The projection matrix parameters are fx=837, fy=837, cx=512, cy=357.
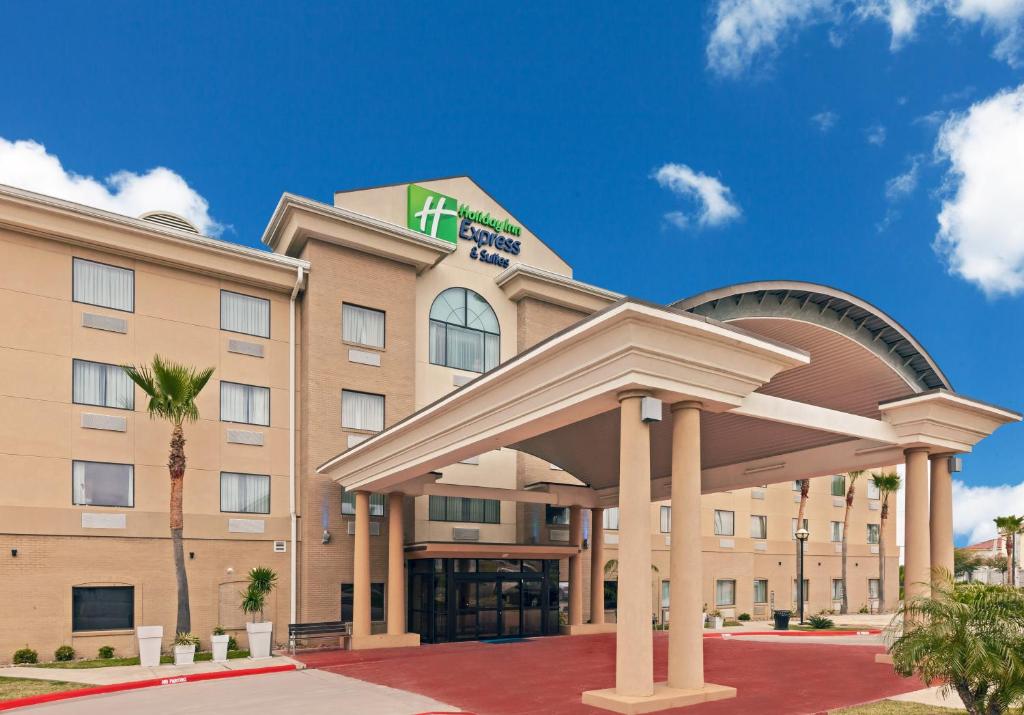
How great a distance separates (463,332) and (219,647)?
51.0ft

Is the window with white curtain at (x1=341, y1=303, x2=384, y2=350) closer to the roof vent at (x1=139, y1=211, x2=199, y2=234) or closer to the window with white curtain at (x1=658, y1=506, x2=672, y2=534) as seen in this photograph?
the roof vent at (x1=139, y1=211, x2=199, y2=234)

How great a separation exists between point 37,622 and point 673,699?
19393 millimetres

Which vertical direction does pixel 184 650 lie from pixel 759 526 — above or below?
below

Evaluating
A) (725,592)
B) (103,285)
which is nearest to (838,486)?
(725,592)

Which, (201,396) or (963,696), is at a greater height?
(201,396)

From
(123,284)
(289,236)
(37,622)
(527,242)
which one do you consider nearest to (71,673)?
(37,622)

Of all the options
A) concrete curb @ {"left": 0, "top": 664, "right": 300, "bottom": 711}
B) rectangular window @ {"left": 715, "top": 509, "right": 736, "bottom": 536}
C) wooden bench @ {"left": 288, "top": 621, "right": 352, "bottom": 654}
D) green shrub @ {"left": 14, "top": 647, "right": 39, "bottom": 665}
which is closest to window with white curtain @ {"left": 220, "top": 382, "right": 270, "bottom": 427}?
wooden bench @ {"left": 288, "top": 621, "right": 352, "bottom": 654}

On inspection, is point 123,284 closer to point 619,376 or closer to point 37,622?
point 37,622

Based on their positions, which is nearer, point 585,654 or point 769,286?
point 769,286

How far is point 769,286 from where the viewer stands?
17.7 meters

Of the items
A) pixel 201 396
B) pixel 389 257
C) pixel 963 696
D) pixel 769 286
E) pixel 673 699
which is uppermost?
pixel 389 257

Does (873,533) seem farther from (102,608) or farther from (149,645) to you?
(102,608)

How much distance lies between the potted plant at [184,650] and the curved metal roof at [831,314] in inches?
656

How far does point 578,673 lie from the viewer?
64.7 ft
